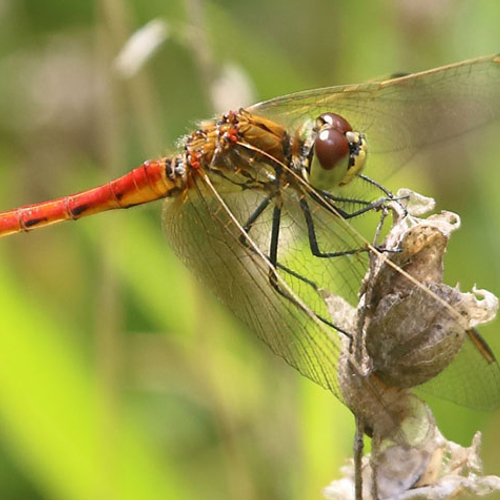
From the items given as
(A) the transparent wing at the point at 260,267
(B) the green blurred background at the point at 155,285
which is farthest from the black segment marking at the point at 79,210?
(A) the transparent wing at the point at 260,267

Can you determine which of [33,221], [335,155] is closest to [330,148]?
[335,155]

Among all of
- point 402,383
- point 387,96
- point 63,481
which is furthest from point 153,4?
point 402,383

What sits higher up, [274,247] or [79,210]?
[79,210]

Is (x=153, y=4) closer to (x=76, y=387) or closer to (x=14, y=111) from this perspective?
(x=14, y=111)

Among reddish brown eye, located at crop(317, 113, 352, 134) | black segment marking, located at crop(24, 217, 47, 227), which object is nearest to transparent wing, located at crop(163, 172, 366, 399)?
reddish brown eye, located at crop(317, 113, 352, 134)

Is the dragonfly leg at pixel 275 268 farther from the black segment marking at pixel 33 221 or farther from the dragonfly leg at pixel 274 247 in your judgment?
the black segment marking at pixel 33 221

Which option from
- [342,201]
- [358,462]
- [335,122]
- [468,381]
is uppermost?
[335,122]

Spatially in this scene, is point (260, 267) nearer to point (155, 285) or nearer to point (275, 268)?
point (275, 268)

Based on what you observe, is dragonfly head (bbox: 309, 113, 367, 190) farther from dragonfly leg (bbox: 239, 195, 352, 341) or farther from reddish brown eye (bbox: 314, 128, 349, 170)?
dragonfly leg (bbox: 239, 195, 352, 341)
